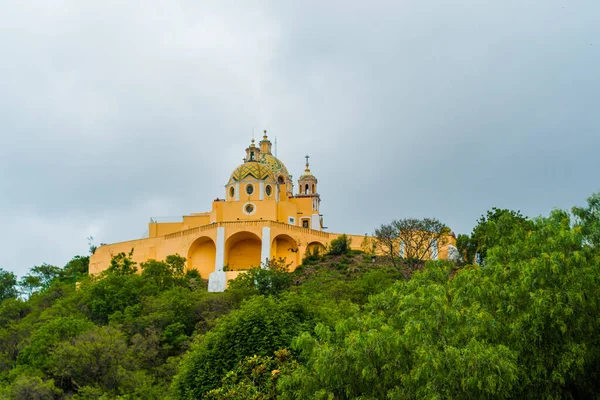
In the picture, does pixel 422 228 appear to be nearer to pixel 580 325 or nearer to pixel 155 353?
pixel 155 353

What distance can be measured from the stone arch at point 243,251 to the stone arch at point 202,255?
0.90m

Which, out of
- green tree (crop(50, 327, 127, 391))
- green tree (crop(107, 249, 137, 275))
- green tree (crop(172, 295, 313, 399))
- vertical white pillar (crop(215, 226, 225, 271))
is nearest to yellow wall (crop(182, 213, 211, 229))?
vertical white pillar (crop(215, 226, 225, 271))

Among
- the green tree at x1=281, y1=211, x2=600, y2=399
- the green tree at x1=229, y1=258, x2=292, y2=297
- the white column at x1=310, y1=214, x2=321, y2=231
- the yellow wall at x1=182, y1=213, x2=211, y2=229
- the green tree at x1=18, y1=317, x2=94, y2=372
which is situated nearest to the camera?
the green tree at x1=281, y1=211, x2=600, y2=399

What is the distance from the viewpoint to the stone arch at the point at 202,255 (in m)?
41.2

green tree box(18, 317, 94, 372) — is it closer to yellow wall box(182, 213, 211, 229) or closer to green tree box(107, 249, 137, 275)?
green tree box(107, 249, 137, 275)

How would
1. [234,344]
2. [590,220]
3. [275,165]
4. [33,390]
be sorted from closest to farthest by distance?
[590,220], [234,344], [33,390], [275,165]

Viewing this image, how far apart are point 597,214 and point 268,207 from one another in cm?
2663

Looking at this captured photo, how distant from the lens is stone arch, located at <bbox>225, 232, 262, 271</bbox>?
1619 inches

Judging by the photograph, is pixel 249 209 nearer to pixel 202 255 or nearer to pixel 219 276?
pixel 202 255

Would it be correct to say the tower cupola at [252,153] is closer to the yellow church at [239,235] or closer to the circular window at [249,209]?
the yellow church at [239,235]

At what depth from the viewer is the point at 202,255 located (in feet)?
137

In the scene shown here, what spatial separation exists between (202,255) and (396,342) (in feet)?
92.9

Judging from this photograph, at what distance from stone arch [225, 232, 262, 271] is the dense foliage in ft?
37.1

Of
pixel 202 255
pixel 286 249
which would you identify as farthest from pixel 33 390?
pixel 286 249
